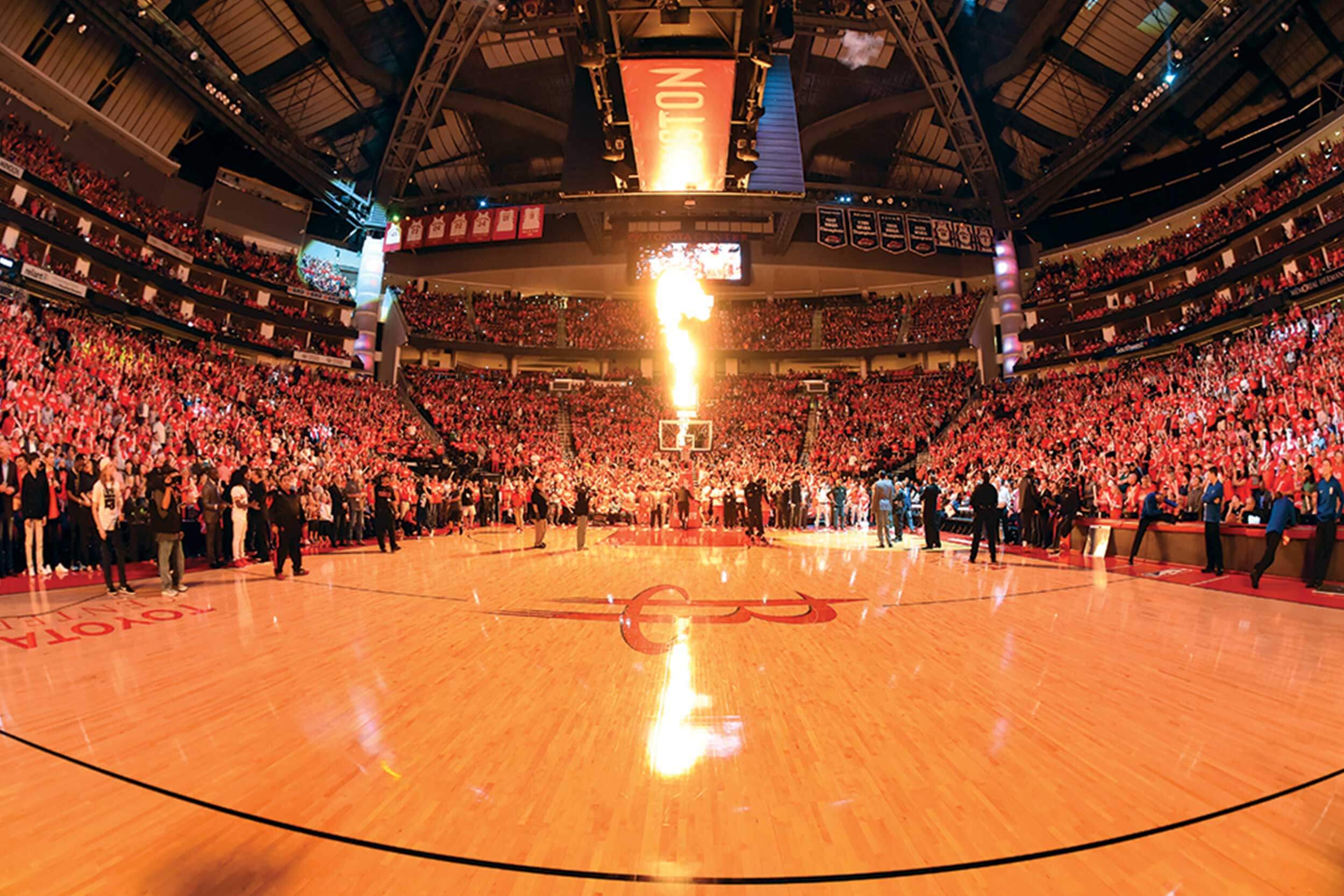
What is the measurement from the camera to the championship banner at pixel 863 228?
90.2ft

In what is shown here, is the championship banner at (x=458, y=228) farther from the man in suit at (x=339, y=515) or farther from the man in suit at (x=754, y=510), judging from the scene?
the man in suit at (x=754, y=510)

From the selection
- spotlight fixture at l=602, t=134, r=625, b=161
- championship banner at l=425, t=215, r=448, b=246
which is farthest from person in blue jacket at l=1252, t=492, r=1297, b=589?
championship banner at l=425, t=215, r=448, b=246

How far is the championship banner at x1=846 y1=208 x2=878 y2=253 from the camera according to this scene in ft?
90.2

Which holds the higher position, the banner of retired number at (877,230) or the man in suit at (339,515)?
the banner of retired number at (877,230)

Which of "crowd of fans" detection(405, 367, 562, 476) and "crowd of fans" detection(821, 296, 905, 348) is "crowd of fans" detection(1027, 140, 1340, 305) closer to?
"crowd of fans" detection(821, 296, 905, 348)

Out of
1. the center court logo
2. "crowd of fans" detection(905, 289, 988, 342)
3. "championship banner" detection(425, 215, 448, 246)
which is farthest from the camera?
"crowd of fans" detection(905, 289, 988, 342)

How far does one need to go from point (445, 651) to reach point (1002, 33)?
3035 centimetres

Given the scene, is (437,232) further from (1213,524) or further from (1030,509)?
(1213,524)

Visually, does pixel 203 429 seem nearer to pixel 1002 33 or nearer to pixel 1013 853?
pixel 1013 853

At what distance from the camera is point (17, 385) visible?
12711 millimetres

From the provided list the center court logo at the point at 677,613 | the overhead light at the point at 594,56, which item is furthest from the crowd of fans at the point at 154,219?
the center court logo at the point at 677,613

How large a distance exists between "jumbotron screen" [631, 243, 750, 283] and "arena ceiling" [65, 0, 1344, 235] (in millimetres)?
5389

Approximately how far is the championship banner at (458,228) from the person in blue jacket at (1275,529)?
3004 centimetres

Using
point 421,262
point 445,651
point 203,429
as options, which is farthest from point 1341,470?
point 421,262
